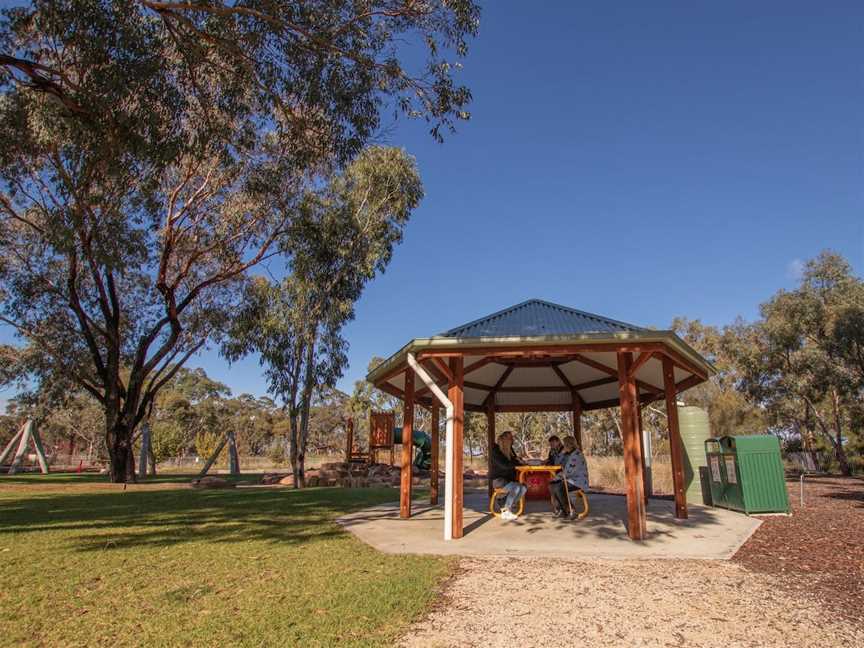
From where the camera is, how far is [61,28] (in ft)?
23.4

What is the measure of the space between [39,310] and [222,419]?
3567 cm

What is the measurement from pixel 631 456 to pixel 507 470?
8.34ft

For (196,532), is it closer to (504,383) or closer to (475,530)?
(475,530)

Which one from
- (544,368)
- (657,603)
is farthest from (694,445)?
(657,603)

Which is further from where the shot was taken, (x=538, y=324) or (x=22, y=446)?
(x=22, y=446)

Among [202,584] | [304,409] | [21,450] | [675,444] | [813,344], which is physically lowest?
[202,584]

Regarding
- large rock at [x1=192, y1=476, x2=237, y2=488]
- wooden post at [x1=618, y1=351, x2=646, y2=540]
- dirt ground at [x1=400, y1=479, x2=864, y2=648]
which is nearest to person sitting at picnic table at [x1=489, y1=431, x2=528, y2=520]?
wooden post at [x1=618, y1=351, x2=646, y2=540]

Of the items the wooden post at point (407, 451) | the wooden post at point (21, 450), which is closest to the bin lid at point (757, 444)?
the wooden post at point (407, 451)

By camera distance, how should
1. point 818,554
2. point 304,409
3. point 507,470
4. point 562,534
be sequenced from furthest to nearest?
point 304,409 → point 507,470 → point 562,534 → point 818,554

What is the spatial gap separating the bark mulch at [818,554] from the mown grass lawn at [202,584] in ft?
10.3

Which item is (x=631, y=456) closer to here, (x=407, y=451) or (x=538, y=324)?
(x=538, y=324)

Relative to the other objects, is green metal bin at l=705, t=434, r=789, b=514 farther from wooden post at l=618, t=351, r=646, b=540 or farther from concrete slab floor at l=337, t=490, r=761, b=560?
wooden post at l=618, t=351, r=646, b=540

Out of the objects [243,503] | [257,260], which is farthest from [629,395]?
[257,260]

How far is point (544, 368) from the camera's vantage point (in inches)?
425
